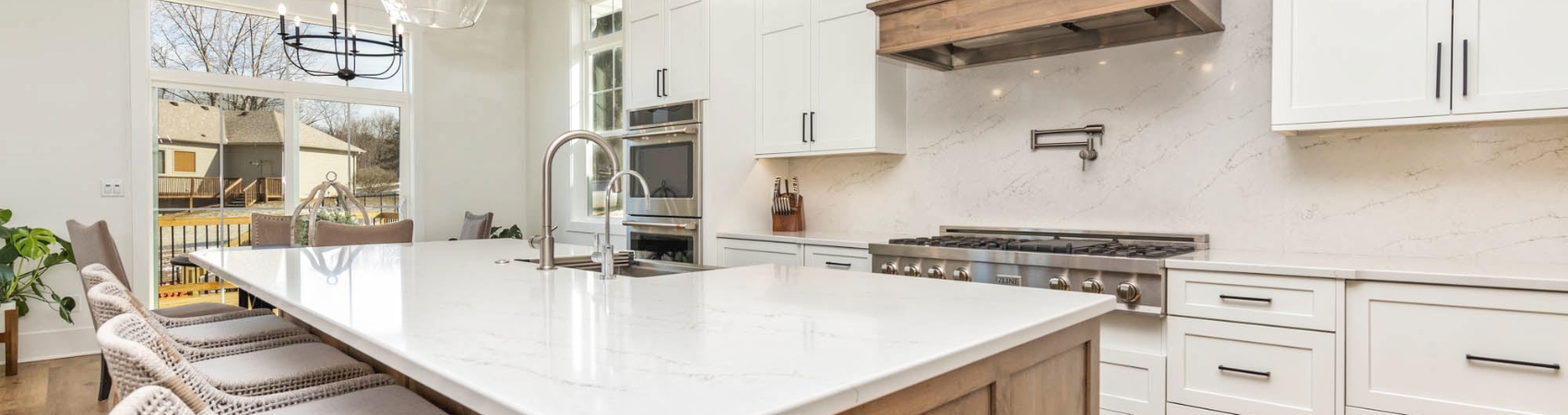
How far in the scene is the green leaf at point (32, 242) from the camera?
13.2ft

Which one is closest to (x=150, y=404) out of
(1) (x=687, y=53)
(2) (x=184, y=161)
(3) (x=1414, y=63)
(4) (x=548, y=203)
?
(4) (x=548, y=203)

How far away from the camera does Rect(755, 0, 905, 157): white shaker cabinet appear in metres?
3.57

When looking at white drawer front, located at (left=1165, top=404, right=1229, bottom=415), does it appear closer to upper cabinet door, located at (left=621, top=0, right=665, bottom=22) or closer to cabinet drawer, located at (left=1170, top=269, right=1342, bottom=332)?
cabinet drawer, located at (left=1170, top=269, right=1342, bottom=332)

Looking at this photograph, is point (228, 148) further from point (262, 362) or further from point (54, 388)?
point (262, 362)

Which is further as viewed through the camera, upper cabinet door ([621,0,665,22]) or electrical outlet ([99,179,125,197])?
electrical outlet ([99,179,125,197])

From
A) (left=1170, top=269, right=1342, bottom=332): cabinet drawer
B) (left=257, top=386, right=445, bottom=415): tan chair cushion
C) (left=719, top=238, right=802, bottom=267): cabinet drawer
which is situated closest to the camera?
(left=257, top=386, right=445, bottom=415): tan chair cushion

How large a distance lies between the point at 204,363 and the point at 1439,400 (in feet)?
9.67

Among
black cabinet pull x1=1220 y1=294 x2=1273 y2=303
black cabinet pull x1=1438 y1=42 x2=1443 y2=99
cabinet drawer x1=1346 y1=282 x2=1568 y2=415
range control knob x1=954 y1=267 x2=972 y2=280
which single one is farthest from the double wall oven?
black cabinet pull x1=1438 y1=42 x2=1443 y2=99

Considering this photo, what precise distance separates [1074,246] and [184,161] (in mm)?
5260

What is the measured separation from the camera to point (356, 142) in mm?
5715

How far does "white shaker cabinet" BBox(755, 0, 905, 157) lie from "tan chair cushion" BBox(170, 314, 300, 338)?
230cm

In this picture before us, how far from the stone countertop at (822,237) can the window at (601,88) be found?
6.61 feet

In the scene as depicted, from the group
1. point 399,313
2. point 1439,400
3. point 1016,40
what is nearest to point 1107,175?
point 1016,40

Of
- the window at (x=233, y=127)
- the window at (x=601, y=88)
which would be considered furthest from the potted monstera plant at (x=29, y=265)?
the window at (x=601, y=88)
